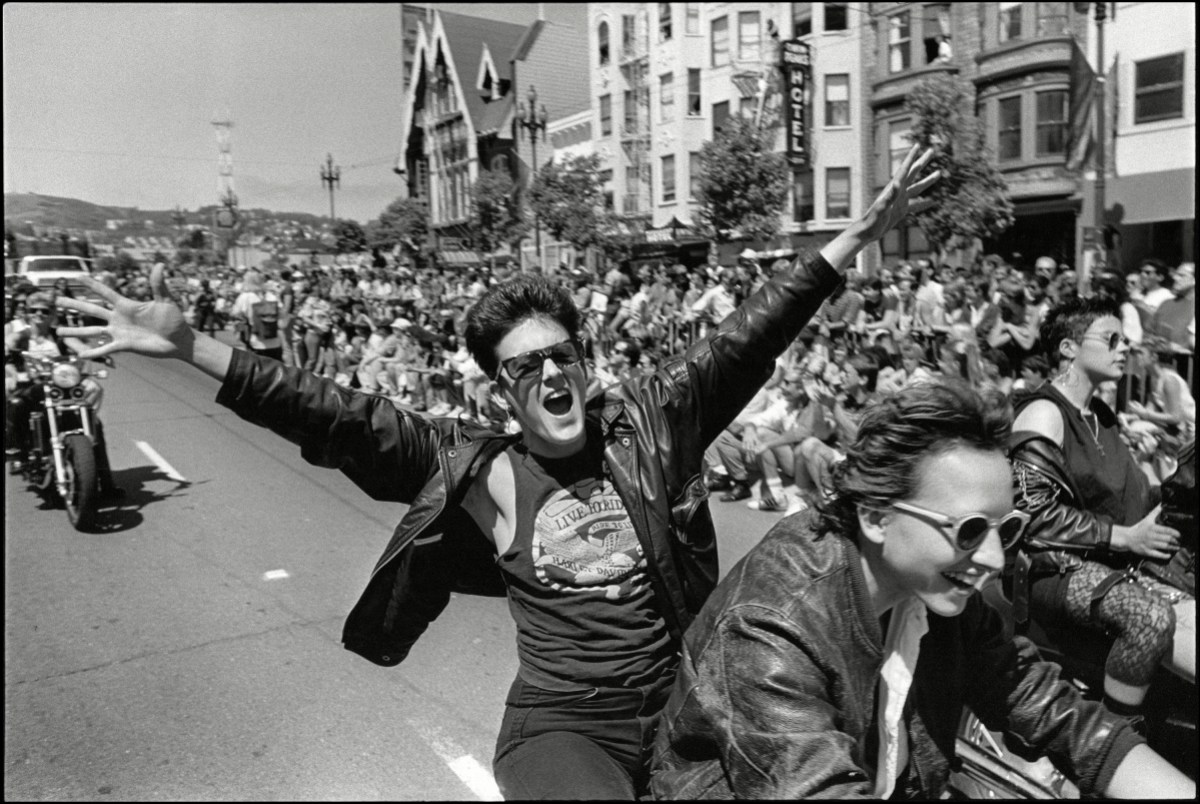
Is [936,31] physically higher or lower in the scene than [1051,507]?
higher

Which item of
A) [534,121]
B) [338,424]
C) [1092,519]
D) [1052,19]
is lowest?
[1092,519]

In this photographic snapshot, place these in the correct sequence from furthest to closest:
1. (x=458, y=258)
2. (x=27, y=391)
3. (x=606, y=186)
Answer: (x=458, y=258) < (x=606, y=186) < (x=27, y=391)

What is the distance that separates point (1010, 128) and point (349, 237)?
43.4 meters

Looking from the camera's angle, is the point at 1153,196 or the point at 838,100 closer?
the point at 1153,196

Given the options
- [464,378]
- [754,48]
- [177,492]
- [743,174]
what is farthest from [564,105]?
[177,492]

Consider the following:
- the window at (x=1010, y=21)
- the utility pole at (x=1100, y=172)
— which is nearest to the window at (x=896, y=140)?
the window at (x=1010, y=21)

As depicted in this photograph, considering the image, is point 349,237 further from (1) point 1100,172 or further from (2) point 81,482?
(2) point 81,482

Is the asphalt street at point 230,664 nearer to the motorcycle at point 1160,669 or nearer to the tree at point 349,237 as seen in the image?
the motorcycle at point 1160,669

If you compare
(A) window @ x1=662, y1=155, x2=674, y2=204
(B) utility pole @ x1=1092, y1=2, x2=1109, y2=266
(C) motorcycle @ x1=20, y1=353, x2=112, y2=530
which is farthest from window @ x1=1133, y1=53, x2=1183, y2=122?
(C) motorcycle @ x1=20, y1=353, x2=112, y2=530

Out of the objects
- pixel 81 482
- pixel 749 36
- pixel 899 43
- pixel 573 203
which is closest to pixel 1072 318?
pixel 81 482

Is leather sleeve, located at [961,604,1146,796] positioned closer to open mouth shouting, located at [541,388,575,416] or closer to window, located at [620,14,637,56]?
open mouth shouting, located at [541,388,575,416]

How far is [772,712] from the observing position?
1.63 m

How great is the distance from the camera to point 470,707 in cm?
457

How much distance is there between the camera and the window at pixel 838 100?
103 ft
